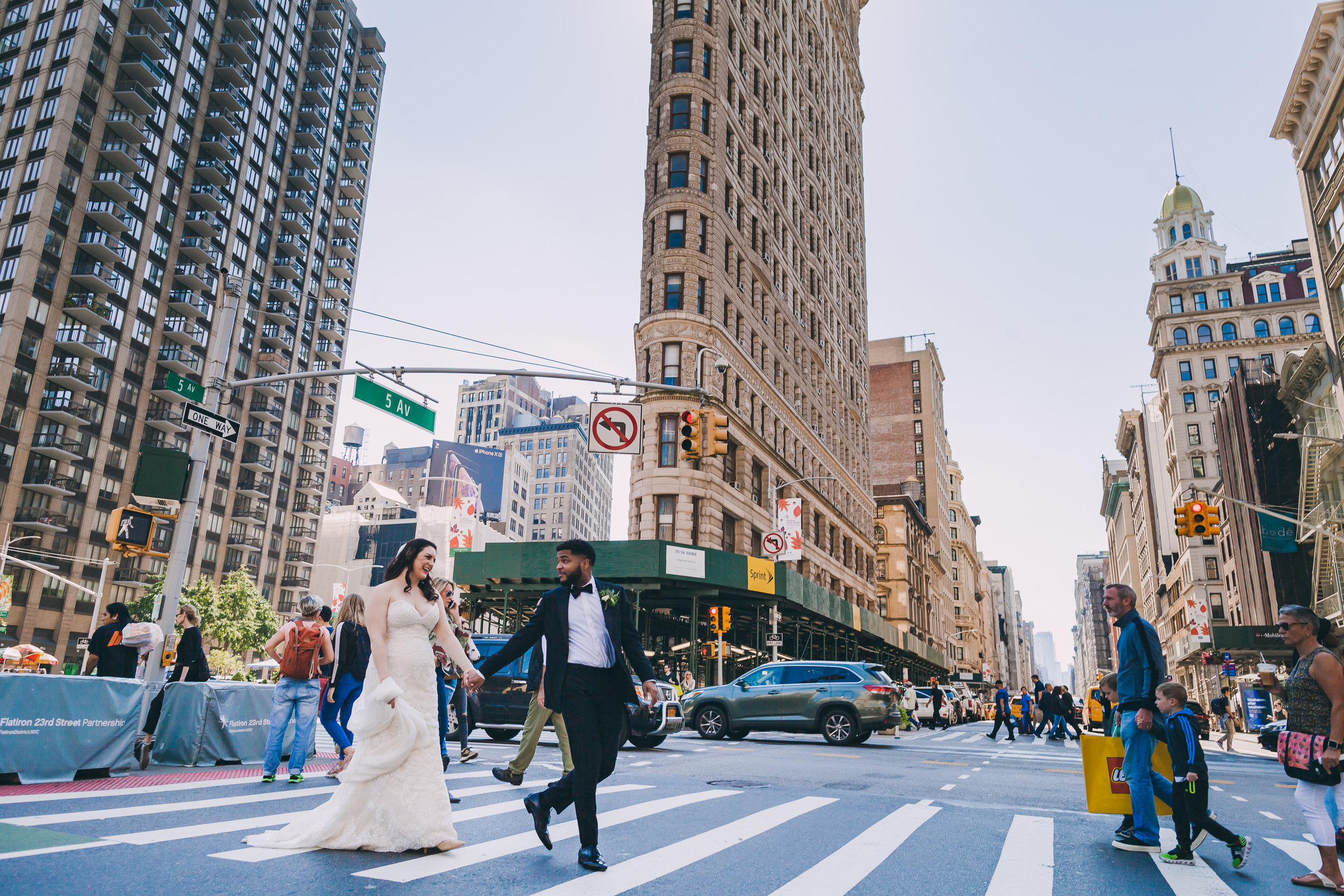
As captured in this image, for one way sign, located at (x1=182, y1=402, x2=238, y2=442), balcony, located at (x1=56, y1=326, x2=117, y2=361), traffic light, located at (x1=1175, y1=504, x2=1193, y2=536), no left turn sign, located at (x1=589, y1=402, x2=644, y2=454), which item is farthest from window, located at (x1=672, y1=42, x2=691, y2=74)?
balcony, located at (x1=56, y1=326, x2=117, y2=361)

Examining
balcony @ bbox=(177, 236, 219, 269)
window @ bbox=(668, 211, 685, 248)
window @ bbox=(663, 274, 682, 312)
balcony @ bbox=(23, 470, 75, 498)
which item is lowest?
balcony @ bbox=(23, 470, 75, 498)

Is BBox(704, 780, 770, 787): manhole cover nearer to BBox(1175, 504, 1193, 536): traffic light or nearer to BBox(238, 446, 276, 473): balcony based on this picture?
BBox(1175, 504, 1193, 536): traffic light

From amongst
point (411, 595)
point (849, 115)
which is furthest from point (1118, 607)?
point (849, 115)

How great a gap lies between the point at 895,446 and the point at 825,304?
4594cm

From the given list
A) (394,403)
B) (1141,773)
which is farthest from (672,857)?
(394,403)

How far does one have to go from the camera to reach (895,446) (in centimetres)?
10319

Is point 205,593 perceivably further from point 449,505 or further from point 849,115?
point 449,505

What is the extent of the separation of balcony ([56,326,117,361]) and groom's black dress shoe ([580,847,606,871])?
69.0 meters

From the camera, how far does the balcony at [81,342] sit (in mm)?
60750

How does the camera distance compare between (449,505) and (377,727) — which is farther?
(449,505)

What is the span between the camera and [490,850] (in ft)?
18.8

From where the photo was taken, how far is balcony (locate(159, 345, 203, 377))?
2783 inches

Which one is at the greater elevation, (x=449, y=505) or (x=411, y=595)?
(x=449, y=505)

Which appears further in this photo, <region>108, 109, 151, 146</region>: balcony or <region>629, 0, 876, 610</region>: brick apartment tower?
<region>108, 109, 151, 146</region>: balcony
